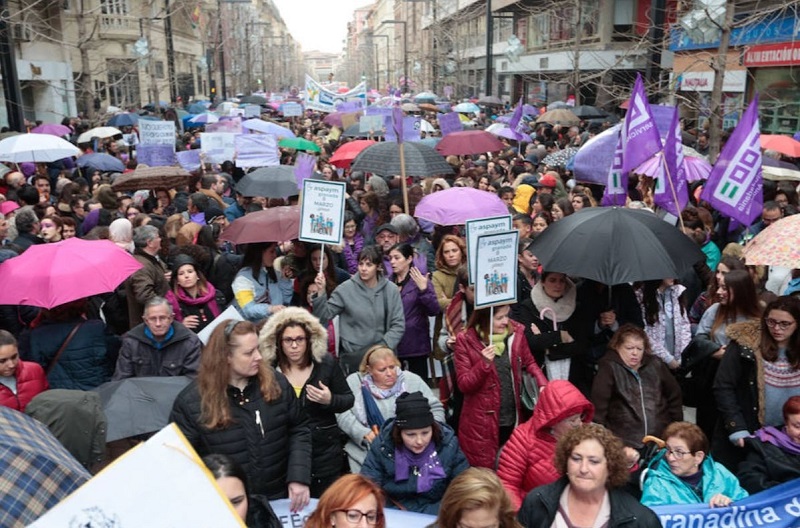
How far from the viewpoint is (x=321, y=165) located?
1469cm

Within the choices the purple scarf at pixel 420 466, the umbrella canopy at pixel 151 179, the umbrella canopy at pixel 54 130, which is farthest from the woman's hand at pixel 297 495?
the umbrella canopy at pixel 54 130

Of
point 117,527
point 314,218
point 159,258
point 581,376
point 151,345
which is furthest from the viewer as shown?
point 159,258

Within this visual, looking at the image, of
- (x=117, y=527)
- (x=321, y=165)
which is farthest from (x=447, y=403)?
(x=321, y=165)

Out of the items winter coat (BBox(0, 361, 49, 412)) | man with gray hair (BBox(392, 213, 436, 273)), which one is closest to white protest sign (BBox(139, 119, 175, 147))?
man with gray hair (BBox(392, 213, 436, 273))

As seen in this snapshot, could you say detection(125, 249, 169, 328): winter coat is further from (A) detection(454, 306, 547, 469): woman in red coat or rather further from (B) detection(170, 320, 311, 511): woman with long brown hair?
(A) detection(454, 306, 547, 469): woman in red coat

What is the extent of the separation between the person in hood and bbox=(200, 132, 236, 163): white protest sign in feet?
27.5

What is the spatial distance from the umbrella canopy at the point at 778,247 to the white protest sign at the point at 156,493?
4.05 metres

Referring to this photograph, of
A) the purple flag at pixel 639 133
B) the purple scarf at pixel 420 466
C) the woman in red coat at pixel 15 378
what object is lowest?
the purple scarf at pixel 420 466

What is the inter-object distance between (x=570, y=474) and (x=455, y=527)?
0.60 m

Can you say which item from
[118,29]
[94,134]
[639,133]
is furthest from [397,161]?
[118,29]

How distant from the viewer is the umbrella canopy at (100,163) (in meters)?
13.7

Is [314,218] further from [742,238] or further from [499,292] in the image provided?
[742,238]

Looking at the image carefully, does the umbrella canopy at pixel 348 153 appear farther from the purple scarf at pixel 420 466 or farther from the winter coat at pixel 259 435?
the purple scarf at pixel 420 466

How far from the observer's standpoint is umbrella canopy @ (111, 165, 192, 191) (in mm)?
10148
